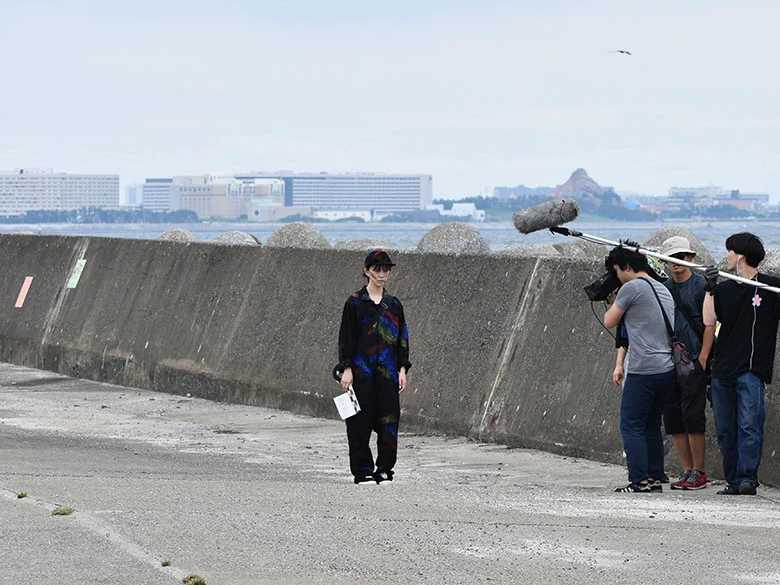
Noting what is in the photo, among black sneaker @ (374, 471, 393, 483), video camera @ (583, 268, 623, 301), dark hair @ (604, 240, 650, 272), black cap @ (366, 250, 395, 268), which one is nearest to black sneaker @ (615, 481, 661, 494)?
video camera @ (583, 268, 623, 301)

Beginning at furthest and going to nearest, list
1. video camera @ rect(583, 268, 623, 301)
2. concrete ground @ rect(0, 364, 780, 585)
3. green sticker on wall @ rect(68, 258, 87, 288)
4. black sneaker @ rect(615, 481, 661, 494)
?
1. green sticker on wall @ rect(68, 258, 87, 288)
2. video camera @ rect(583, 268, 623, 301)
3. black sneaker @ rect(615, 481, 661, 494)
4. concrete ground @ rect(0, 364, 780, 585)

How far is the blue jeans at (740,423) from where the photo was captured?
30.3 feet

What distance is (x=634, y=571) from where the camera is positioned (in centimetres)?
684

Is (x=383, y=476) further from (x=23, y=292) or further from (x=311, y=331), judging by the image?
(x=23, y=292)

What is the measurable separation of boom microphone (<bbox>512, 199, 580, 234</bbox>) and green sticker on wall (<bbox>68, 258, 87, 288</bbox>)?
883 cm

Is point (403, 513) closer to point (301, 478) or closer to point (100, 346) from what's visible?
point (301, 478)

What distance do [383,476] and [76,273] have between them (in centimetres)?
870

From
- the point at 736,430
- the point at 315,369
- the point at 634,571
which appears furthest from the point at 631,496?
the point at 315,369

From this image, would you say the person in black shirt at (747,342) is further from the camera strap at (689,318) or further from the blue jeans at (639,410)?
the blue jeans at (639,410)

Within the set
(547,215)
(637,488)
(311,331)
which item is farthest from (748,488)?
(311,331)

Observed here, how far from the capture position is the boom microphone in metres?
9.59

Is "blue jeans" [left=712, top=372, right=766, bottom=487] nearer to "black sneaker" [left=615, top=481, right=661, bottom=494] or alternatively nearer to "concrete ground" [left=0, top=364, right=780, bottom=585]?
"concrete ground" [left=0, top=364, right=780, bottom=585]

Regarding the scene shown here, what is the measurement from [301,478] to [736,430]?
2784mm

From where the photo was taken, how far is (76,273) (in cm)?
1759
